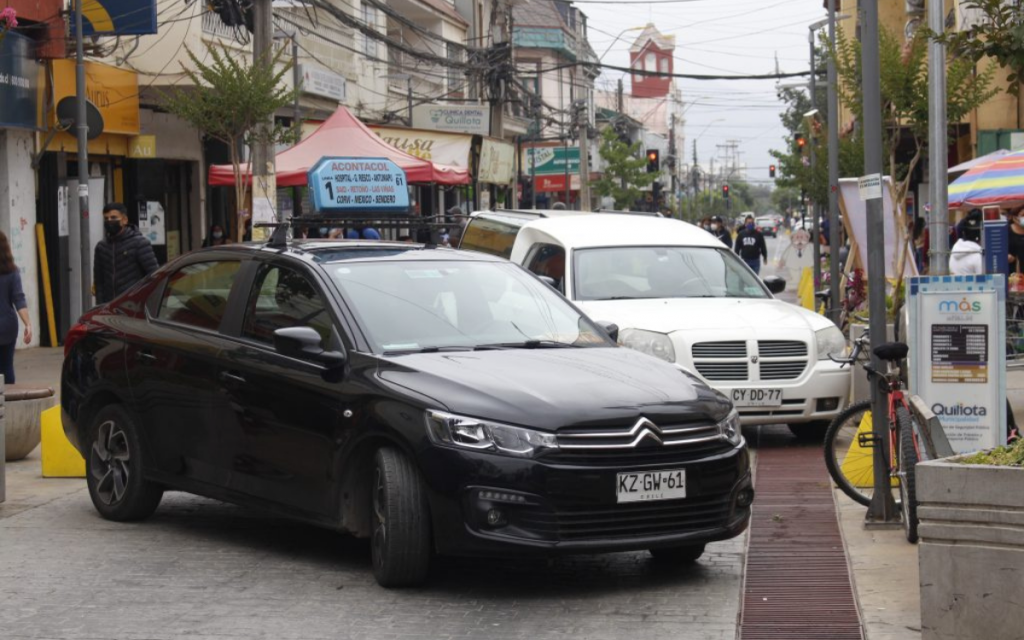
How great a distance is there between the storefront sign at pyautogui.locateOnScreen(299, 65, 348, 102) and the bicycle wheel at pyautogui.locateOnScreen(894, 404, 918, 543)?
24.4 metres

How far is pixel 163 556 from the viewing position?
801cm

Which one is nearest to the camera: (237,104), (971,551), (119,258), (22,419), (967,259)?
(971,551)

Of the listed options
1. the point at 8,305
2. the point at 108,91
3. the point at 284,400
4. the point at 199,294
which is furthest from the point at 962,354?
the point at 108,91

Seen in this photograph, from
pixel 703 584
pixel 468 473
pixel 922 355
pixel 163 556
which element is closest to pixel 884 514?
pixel 922 355

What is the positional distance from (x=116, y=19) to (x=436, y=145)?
28.1ft

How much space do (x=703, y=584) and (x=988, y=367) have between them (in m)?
2.74

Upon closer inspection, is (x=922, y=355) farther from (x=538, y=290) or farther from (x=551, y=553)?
(x=551, y=553)

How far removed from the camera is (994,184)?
1681cm

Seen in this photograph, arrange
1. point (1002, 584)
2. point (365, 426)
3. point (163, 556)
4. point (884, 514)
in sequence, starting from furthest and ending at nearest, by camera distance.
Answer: point (884, 514), point (163, 556), point (365, 426), point (1002, 584)

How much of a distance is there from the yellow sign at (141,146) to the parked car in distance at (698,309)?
480 inches

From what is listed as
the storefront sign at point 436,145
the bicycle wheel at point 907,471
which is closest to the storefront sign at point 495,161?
the storefront sign at point 436,145

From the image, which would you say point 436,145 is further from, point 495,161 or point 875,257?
point 875,257

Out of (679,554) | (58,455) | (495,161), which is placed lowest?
(679,554)

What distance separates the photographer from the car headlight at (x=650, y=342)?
12.0 metres
